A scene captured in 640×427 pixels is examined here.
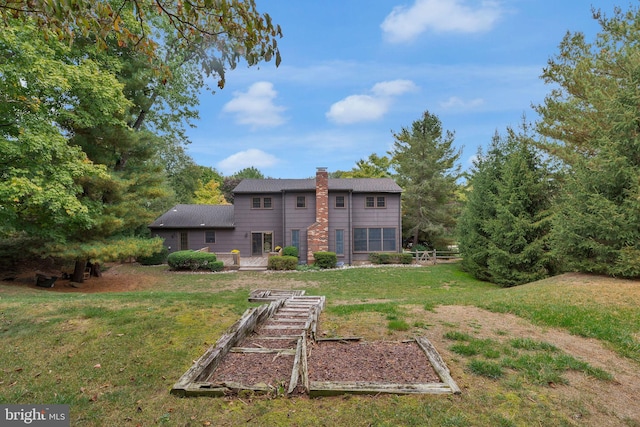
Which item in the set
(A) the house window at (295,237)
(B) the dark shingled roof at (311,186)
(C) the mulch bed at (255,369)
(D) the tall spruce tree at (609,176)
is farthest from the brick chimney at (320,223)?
(C) the mulch bed at (255,369)

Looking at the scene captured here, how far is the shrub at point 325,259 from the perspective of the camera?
18.5 metres

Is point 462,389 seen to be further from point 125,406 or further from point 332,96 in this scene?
point 332,96

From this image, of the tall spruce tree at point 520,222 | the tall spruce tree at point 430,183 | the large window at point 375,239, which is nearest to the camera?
the tall spruce tree at point 520,222

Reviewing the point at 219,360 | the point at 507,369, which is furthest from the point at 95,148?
the point at 507,369

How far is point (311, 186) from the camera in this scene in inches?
824

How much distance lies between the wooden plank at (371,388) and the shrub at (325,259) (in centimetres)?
Result: 1554

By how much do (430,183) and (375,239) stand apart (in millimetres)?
7792

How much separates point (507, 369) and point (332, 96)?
1508 cm

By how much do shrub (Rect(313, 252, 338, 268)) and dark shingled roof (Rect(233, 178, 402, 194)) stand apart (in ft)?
14.8

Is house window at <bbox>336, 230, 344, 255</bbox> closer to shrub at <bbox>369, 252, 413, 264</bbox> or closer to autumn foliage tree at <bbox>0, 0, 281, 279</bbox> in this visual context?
shrub at <bbox>369, 252, 413, 264</bbox>

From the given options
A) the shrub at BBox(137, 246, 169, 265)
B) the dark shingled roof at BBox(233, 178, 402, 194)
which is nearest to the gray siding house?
the dark shingled roof at BBox(233, 178, 402, 194)

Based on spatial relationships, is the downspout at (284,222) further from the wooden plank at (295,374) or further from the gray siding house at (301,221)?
the wooden plank at (295,374)

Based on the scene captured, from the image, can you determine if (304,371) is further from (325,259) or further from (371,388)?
(325,259)

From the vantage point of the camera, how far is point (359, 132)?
2475 cm
